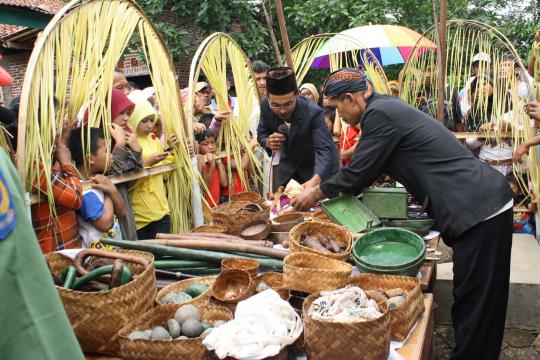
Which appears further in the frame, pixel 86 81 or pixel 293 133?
pixel 293 133

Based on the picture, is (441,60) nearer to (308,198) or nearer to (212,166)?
(212,166)

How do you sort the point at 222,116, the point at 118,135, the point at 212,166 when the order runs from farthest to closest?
the point at 222,116 < the point at 212,166 < the point at 118,135

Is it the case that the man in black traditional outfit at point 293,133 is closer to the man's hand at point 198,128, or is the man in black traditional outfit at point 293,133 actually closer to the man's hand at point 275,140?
the man's hand at point 275,140

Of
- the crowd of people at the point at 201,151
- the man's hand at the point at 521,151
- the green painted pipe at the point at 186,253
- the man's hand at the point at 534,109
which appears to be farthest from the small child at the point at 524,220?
the green painted pipe at the point at 186,253

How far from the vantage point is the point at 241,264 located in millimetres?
2188

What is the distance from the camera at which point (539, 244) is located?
4262 mm

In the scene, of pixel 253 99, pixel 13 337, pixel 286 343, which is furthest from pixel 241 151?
pixel 13 337

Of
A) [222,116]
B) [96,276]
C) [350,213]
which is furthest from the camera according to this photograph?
[222,116]

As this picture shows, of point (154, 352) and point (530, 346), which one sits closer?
point (154, 352)

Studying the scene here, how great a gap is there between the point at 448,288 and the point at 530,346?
60cm

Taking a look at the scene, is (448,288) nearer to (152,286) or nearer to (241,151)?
(241,151)

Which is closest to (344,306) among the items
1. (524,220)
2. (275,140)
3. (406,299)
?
(406,299)

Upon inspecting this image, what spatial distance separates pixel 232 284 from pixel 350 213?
0.91 metres

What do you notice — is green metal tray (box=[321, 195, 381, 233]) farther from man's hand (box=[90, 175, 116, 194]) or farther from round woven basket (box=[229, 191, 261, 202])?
man's hand (box=[90, 175, 116, 194])
